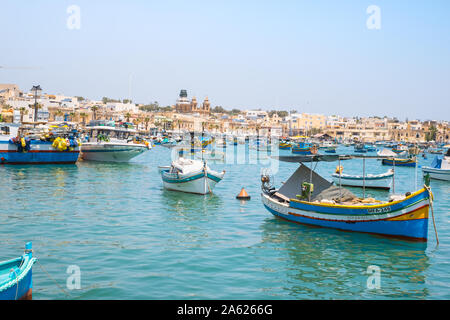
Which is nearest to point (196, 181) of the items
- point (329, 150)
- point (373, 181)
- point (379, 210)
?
point (379, 210)

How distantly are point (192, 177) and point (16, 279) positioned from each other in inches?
791

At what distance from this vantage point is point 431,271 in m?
15.0

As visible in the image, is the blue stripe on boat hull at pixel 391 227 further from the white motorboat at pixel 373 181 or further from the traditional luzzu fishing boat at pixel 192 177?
the white motorboat at pixel 373 181

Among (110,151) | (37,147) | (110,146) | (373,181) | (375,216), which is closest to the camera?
(375,216)

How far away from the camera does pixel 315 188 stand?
22672 millimetres

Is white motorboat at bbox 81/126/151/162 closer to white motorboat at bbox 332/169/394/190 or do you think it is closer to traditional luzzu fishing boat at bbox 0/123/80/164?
traditional luzzu fishing boat at bbox 0/123/80/164

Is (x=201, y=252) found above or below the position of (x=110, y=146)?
below

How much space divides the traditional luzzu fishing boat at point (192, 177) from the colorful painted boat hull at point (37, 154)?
73.8 ft

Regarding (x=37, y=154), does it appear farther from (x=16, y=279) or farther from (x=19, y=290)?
(x=16, y=279)

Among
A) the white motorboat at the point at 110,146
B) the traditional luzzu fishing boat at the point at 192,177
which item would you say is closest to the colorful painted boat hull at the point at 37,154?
the white motorboat at the point at 110,146

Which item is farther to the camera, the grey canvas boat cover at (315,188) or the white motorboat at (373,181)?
the white motorboat at (373,181)

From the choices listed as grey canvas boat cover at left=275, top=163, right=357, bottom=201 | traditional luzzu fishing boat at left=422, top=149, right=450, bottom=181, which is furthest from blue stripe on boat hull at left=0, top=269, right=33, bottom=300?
traditional luzzu fishing boat at left=422, top=149, right=450, bottom=181

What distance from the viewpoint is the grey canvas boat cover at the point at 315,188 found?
72.5 feet
